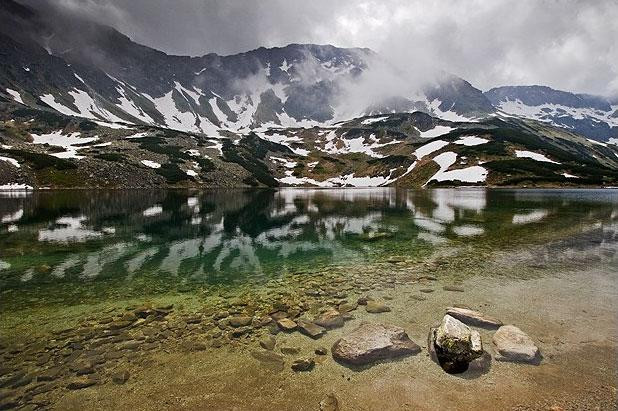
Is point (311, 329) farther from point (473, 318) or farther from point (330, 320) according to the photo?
point (473, 318)

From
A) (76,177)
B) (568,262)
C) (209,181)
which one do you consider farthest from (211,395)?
(209,181)

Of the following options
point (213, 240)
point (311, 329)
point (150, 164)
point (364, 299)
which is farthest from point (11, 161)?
point (311, 329)

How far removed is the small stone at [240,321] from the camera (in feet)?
48.8

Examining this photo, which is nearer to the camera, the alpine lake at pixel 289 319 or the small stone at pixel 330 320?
the alpine lake at pixel 289 319

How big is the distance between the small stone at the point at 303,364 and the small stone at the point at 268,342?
1433 mm

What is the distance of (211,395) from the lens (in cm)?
995

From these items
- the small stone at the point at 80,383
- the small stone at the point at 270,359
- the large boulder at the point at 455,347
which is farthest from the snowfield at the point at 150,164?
the large boulder at the point at 455,347

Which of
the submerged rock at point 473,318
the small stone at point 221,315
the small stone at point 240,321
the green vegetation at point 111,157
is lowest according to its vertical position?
the small stone at point 221,315

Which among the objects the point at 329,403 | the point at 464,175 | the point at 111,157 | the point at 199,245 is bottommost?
the point at 329,403

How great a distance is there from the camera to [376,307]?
54.6ft

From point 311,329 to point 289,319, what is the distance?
1559 millimetres

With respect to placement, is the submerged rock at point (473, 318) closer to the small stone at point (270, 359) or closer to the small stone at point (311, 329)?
the small stone at point (311, 329)

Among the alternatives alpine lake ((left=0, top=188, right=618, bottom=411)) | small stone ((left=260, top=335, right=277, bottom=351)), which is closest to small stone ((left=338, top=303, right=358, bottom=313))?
alpine lake ((left=0, top=188, right=618, bottom=411))

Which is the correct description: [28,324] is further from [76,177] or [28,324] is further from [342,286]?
[76,177]
